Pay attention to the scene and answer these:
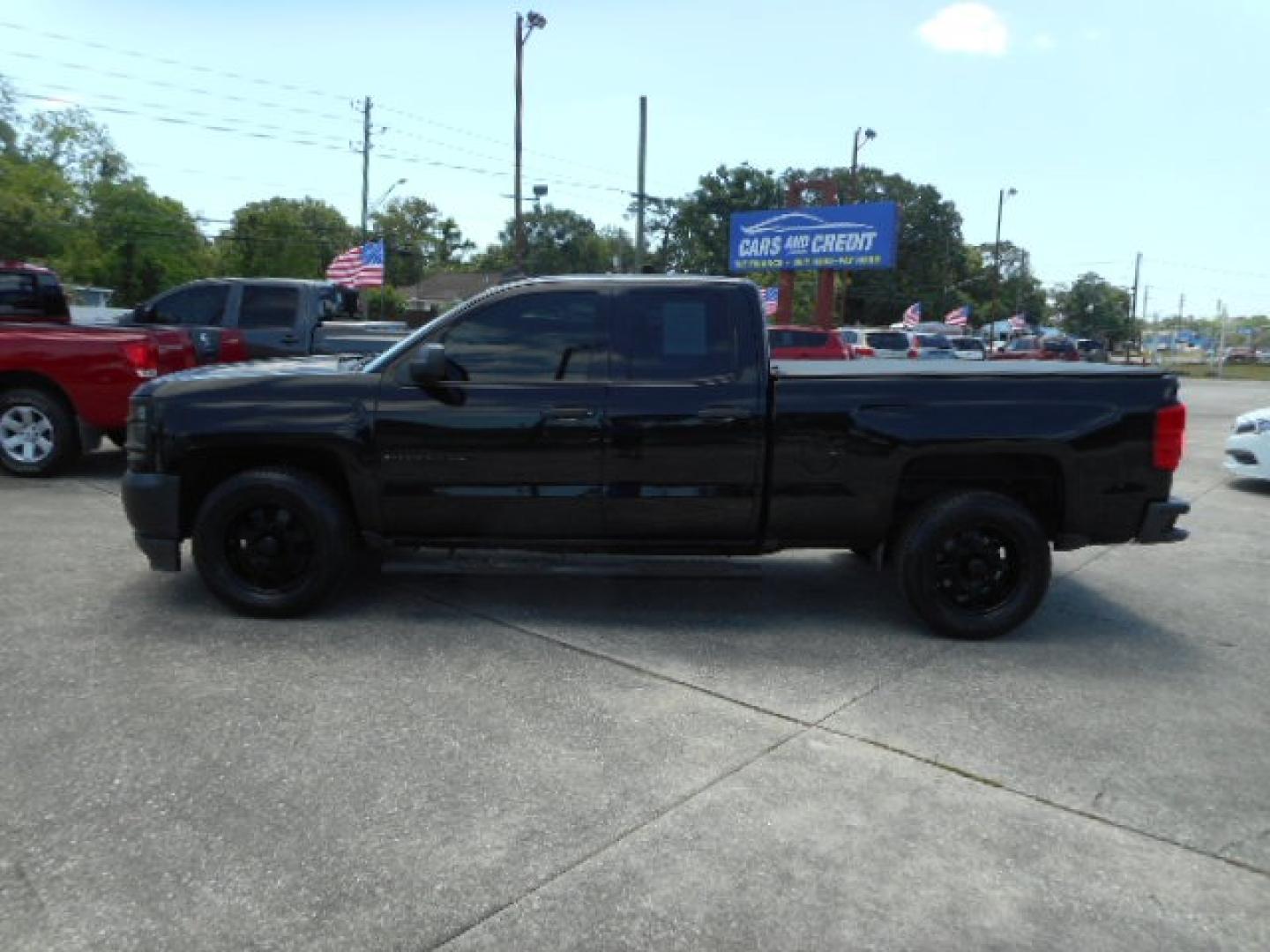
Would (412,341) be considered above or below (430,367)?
above

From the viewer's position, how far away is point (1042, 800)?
10.2 feet

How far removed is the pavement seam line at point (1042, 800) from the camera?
2797 mm

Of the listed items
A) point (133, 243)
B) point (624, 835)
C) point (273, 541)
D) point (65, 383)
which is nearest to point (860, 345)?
point (65, 383)

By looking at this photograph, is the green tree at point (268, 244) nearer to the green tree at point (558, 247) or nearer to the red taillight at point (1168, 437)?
the green tree at point (558, 247)

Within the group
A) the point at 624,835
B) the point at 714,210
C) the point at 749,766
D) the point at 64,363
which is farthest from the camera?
the point at 714,210

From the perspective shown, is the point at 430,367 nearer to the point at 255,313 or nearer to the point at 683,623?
the point at 683,623

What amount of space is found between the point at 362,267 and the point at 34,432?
1913cm

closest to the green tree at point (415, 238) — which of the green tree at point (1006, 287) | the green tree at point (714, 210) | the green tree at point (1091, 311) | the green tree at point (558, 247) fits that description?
the green tree at point (558, 247)

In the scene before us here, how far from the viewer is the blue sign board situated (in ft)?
100

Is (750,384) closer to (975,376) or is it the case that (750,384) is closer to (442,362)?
(975,376)

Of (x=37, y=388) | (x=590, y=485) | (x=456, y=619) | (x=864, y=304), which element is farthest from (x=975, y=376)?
(x=864, y=304)

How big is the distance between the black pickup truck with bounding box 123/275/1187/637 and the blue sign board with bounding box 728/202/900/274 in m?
26.5

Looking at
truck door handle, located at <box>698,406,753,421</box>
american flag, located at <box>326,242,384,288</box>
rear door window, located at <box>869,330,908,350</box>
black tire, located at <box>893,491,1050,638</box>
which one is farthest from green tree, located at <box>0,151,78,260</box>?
black tire, located at <box>893,491,1050,638</box>

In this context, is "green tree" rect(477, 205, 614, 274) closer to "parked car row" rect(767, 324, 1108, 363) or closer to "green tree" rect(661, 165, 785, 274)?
"green tree" rect(661, 165, 785, 274)
